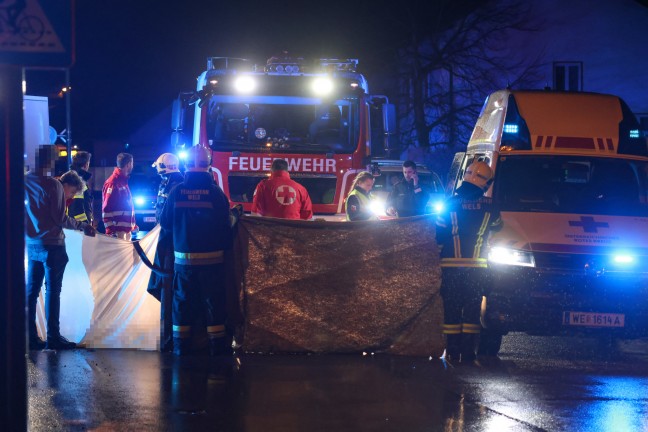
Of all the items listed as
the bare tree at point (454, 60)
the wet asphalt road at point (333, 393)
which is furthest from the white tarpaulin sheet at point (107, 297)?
the bare tree at point (454, 60)

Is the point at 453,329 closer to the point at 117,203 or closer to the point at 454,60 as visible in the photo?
the point at 117,203

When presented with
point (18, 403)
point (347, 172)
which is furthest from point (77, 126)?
point (18, 403)

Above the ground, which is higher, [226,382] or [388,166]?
[388,166]

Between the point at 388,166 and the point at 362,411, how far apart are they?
13.4 meters

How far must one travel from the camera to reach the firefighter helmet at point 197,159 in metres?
9.16

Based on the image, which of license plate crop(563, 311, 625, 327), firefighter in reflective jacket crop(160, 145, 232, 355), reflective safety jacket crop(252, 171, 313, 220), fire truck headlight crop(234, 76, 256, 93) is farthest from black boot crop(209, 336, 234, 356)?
fire truck headlight crop(234, 76, 256, 93)

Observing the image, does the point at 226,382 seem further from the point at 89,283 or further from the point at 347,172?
the point at 347,172

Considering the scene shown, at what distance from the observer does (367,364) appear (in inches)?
350

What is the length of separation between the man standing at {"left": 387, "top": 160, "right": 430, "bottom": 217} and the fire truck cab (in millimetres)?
2724

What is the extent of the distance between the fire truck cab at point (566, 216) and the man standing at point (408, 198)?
272 cm

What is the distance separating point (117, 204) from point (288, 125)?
2757 mm

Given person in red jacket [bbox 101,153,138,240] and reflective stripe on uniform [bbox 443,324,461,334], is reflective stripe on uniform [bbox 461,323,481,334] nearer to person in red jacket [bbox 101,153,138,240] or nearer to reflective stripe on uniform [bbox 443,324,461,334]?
reflective stripe on uniform [bbox 443,324,461,334]

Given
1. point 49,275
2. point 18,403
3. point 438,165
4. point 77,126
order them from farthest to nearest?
point 77,126
point 438,165
point 49,275
point 18,403

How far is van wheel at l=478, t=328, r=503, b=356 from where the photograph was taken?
951 centimetres
